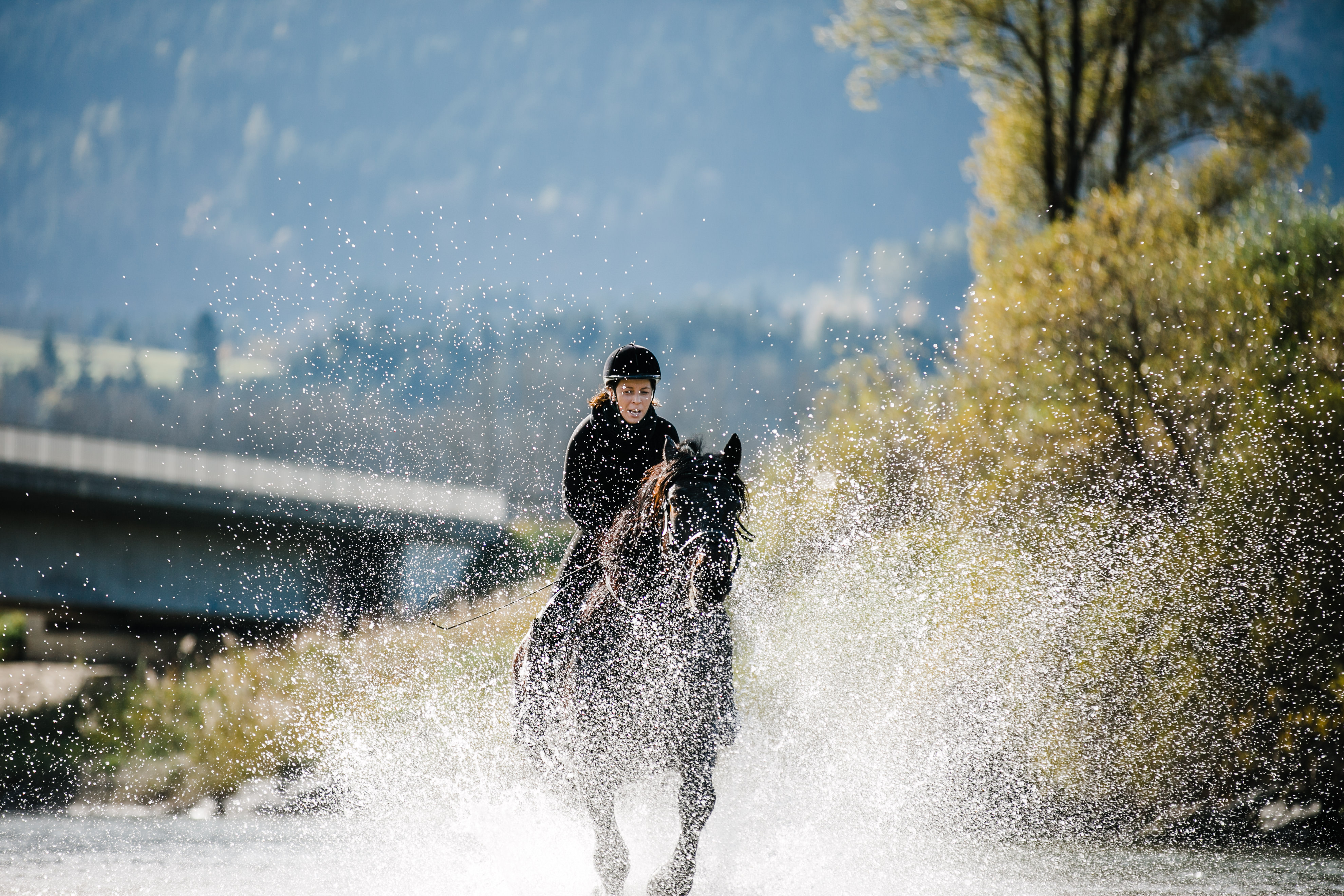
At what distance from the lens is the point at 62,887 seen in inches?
247

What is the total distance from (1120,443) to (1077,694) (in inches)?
130

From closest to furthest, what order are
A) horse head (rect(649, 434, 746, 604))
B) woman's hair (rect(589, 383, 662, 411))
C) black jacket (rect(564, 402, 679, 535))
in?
1. horse head (rect(649, 434, 746, 604))
2. black jacket (rect(564, 402, 679, 535))
3. woman's hair (rect(589, 383, 662, 411))

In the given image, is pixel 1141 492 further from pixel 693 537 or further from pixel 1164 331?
pixel 693 537

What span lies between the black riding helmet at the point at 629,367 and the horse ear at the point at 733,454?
117cm

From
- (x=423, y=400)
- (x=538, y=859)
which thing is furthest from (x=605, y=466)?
(x=423, y=400)

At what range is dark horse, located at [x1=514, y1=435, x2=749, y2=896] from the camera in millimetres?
4633

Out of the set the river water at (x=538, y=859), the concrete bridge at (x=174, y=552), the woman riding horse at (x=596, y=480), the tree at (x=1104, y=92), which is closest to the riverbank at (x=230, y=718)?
the river water at (x=538, y=859)

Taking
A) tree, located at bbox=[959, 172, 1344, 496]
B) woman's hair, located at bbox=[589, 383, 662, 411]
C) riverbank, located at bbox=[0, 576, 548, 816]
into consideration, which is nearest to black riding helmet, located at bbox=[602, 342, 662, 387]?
woman's hair, located at bbox=[589, 383, 662, 411]

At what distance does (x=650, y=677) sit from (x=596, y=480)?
127 centimetres

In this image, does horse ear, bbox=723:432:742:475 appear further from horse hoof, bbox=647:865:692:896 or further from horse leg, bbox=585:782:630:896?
horse hoof, bbox=647:865:692:896

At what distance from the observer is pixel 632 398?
5672 millimetres

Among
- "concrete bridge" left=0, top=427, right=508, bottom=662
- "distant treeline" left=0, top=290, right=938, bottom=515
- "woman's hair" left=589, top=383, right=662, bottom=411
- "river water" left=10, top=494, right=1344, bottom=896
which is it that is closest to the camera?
"woman's hair" left=589, top=383, right=662, bottom=411

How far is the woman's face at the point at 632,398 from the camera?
5.67m

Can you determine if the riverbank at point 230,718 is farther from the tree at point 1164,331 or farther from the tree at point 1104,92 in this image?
the tree at point 1104,92
